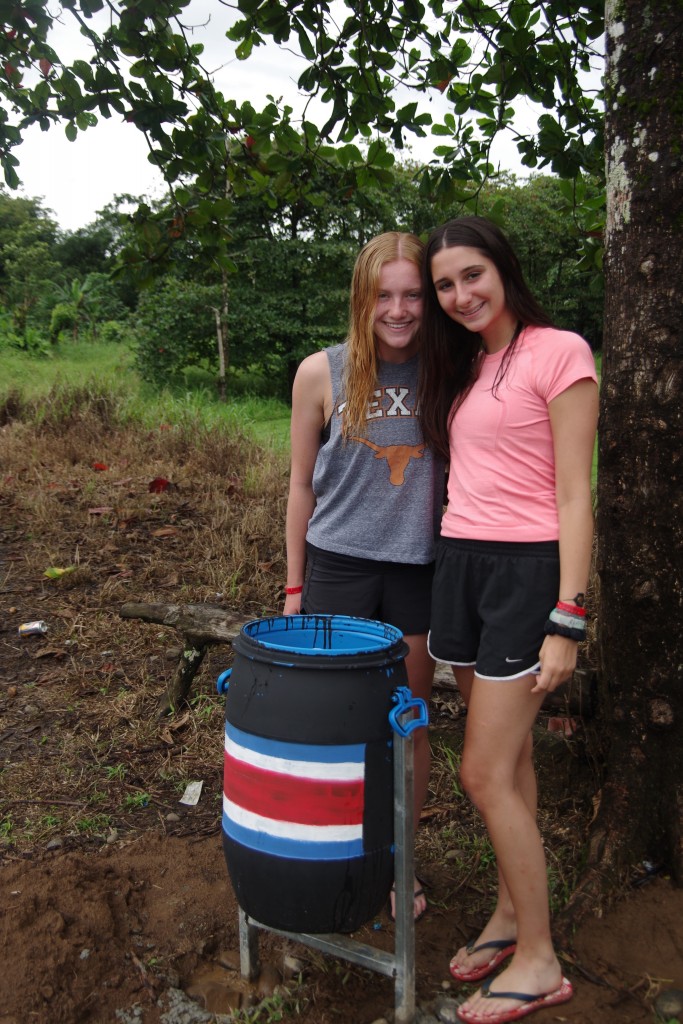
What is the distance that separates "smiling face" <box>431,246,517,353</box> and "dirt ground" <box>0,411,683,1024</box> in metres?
1.57

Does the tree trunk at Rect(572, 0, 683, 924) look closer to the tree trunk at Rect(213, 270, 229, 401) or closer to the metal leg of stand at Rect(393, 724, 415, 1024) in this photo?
the metal leg of stand at Rect(393, 724, 415, 1024)

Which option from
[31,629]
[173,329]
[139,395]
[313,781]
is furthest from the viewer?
[173,329]

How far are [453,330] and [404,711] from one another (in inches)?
40.7

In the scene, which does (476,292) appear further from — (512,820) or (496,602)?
(512,820)

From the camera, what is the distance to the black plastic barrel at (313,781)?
1.81 metres

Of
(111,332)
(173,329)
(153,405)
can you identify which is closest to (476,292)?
(153,405)

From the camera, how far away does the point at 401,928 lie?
1950mm

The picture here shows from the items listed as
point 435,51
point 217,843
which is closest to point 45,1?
point 435,51

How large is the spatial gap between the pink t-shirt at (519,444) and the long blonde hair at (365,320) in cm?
38

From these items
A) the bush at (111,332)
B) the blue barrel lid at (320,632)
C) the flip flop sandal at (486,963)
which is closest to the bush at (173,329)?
the bush at (111,332)

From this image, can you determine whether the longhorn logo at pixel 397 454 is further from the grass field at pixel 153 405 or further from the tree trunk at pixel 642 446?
the grass field at pixel 153 405

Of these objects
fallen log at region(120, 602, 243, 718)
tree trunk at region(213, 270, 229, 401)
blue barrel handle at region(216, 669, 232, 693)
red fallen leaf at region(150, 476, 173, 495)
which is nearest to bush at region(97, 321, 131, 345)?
tree trunk at region(213, 270, 229, 401)

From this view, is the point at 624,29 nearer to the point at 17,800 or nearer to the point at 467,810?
the point at 467,810

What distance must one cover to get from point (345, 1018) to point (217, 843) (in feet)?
2.97
